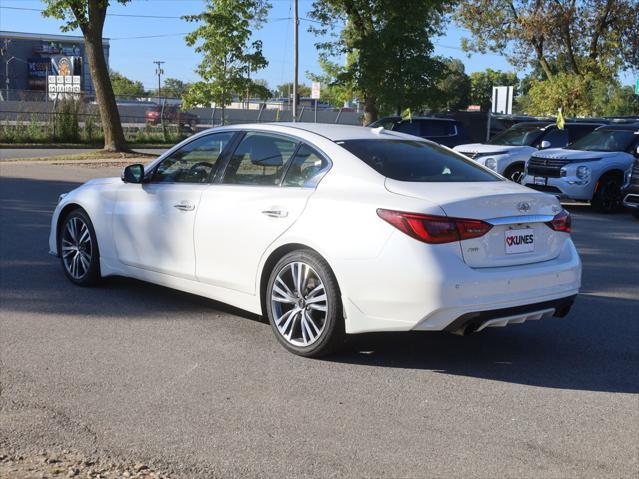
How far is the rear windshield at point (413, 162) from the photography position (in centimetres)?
586

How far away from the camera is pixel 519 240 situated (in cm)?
552

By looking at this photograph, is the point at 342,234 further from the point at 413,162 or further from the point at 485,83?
the point at 485,83

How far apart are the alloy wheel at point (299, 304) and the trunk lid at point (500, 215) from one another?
0.84 metres

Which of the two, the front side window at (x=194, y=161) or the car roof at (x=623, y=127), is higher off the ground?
the car roof at (x=623, y=127)

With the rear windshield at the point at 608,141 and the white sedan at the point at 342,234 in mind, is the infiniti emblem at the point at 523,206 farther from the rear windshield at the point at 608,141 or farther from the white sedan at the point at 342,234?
the rear windshield at the point at 608,141

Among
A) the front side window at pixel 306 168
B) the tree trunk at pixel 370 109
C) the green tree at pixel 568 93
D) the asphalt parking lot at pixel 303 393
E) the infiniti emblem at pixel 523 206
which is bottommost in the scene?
the asphalt parking lot at pixel 303 393

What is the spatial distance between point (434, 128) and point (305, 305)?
18.9 m

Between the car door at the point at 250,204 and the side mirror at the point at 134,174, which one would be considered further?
the side mirror at the point at 134,174

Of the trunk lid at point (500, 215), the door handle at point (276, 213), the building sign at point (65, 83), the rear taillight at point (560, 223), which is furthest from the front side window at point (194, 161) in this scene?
the building sign at point (65, 83)

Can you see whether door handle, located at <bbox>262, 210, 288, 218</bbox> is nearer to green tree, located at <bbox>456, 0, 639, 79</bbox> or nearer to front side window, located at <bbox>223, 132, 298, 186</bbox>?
front side window, located at <bbox>223, 132, 298, 186</bbox>

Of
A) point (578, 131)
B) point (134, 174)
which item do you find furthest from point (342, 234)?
point (578, 131)

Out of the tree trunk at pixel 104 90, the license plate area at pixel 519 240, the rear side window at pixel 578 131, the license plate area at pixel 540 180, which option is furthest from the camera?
the tree trunk at pixel 104 90

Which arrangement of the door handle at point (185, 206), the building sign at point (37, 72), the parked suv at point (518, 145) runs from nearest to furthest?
the door handle at point (185, 206), the parked suv at point (518, 145), the building sign at point (37, 72)

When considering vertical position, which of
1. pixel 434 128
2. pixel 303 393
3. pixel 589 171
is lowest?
pixel 303 393
